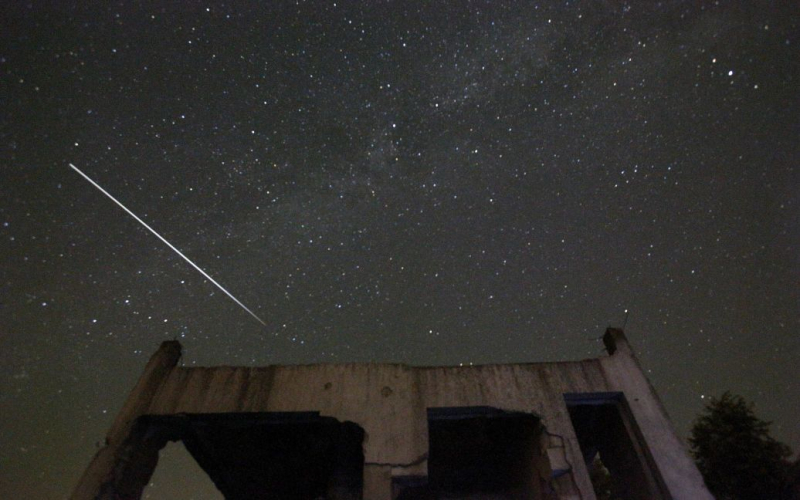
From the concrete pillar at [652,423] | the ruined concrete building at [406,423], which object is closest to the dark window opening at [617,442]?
the ruined concrete building at [406,423]

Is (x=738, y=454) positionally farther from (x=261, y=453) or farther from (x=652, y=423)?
(x=261, y=453)

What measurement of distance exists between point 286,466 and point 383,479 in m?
4.06

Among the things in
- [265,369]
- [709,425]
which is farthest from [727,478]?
[265,369]

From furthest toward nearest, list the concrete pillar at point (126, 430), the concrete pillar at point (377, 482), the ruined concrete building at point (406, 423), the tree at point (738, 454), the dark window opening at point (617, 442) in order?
the tree at point (738, 454) → the dark window opening at point (617, 442) → the ruined concrete building at point (406, 423) → the concrete pillar at point (126, 430) → the concrete pillar at point (377, 482)

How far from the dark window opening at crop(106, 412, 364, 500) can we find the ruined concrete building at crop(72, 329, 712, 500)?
36 mm

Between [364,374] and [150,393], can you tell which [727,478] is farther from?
[150,393]

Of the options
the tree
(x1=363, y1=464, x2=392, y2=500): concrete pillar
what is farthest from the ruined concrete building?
the tree

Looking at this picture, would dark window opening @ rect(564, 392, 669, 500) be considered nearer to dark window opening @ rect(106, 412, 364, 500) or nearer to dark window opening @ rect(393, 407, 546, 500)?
dark window opening @ rect(393, 407, 546, 500)

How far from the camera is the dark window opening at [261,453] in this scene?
8719 mm

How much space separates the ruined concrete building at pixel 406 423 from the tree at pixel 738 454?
7.17 meters

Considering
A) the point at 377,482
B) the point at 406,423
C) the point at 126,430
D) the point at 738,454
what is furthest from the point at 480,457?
the point at 738,454

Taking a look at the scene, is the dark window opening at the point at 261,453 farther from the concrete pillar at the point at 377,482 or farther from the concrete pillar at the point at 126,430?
the concrete pillar at the point at 377,482

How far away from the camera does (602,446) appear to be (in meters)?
9.86

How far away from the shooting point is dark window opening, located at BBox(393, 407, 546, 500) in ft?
28.5
